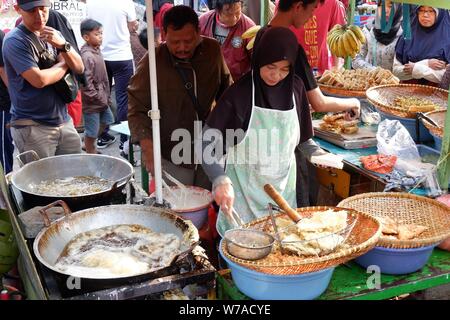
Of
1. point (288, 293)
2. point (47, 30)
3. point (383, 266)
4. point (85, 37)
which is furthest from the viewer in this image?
point (85, 37)

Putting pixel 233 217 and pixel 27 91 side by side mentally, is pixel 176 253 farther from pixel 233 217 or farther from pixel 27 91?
pixel 27 91

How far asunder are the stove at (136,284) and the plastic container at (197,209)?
574mm

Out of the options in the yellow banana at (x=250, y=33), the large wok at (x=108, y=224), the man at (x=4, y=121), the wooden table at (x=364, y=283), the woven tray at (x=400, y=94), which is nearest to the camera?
the large wok at (x=108, y=224)

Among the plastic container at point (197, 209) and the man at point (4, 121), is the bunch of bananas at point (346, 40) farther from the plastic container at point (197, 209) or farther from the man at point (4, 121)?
the man at point (4, 121)

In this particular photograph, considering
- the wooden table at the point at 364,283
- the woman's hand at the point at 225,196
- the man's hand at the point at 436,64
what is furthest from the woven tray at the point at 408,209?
the man's hand at the point at 436,64

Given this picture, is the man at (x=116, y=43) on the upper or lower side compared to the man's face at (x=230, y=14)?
lower

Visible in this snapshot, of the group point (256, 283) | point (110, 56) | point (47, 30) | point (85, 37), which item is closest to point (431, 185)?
point (256, 283)

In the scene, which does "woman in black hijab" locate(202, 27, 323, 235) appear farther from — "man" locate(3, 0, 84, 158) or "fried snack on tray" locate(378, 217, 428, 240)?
"man" locate(3, 0, 84, 158)

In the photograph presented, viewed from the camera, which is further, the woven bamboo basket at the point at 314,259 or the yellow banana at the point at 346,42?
the yellow banana at the point at 346,42

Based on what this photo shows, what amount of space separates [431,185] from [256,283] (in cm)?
149

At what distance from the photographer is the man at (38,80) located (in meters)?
3.32

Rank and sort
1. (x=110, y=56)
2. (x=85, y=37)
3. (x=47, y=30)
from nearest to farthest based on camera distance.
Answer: (x=47, y=30)
(x=85, y=37)
(x=110, y=56)

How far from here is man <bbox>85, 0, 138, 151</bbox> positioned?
661 centimetres

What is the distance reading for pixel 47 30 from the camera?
324 cm
